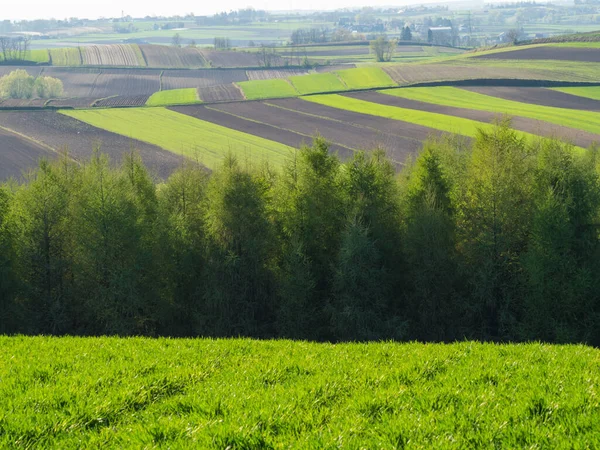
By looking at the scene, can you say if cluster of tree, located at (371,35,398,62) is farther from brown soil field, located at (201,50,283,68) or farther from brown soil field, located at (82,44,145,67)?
brown soil field, located at (82,44,145,67)

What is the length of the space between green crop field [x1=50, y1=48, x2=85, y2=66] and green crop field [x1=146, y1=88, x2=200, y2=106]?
74796 mm

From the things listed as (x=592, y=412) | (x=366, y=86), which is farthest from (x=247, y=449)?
(x=366, y=86)

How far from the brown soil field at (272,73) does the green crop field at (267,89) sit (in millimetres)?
22029

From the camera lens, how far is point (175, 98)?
10931 centimetres

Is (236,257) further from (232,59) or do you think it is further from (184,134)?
(232,59)

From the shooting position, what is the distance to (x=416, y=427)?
1019 cm

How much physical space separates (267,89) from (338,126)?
1532 inches

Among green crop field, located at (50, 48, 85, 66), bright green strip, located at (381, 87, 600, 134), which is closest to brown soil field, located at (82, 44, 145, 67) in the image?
green crop field, located at (50, 48, 85, 66)

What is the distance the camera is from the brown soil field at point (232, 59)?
174m

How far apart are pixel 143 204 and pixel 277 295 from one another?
9258mm

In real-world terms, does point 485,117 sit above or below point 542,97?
below

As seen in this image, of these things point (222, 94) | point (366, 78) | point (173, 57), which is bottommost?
point (222, 94)

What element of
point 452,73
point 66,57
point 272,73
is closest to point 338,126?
point 452,73

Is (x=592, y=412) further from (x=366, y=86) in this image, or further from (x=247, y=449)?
→ (x=366, y=86)
